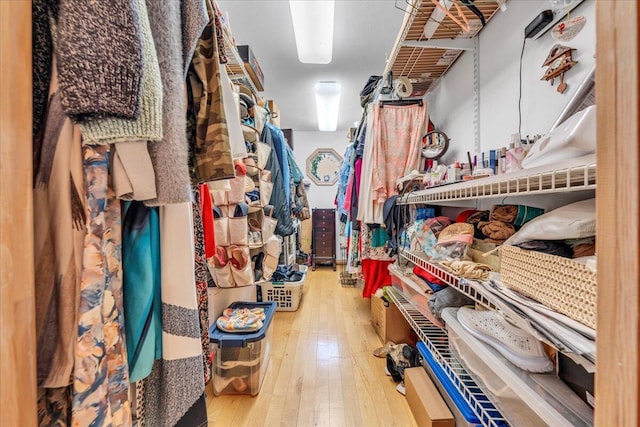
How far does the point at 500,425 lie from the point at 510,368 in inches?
10.0

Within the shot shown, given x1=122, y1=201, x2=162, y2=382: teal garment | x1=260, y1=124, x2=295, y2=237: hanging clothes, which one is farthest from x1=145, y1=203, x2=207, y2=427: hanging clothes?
x1=260, y1=124, x2=295, y2=237: hanging clothes

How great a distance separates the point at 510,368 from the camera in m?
0.67

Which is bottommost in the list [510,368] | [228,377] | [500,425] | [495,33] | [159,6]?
[228,377]

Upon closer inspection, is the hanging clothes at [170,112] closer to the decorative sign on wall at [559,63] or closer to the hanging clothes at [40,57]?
the hanging clothes at [40,57]

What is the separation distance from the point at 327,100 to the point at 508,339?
317 cm

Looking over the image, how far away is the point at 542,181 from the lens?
58 cm

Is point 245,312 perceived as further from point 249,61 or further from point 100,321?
point 249,61

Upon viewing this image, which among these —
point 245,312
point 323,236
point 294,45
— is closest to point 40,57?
point 245,312

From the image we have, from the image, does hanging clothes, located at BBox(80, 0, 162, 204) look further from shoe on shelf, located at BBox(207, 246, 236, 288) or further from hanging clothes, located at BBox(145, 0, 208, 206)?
shoe on shelf, located at BBox(207, 246, 236, 288)

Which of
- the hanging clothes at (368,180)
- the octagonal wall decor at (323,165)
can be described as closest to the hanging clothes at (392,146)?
the hanging clothes at (368,180)
